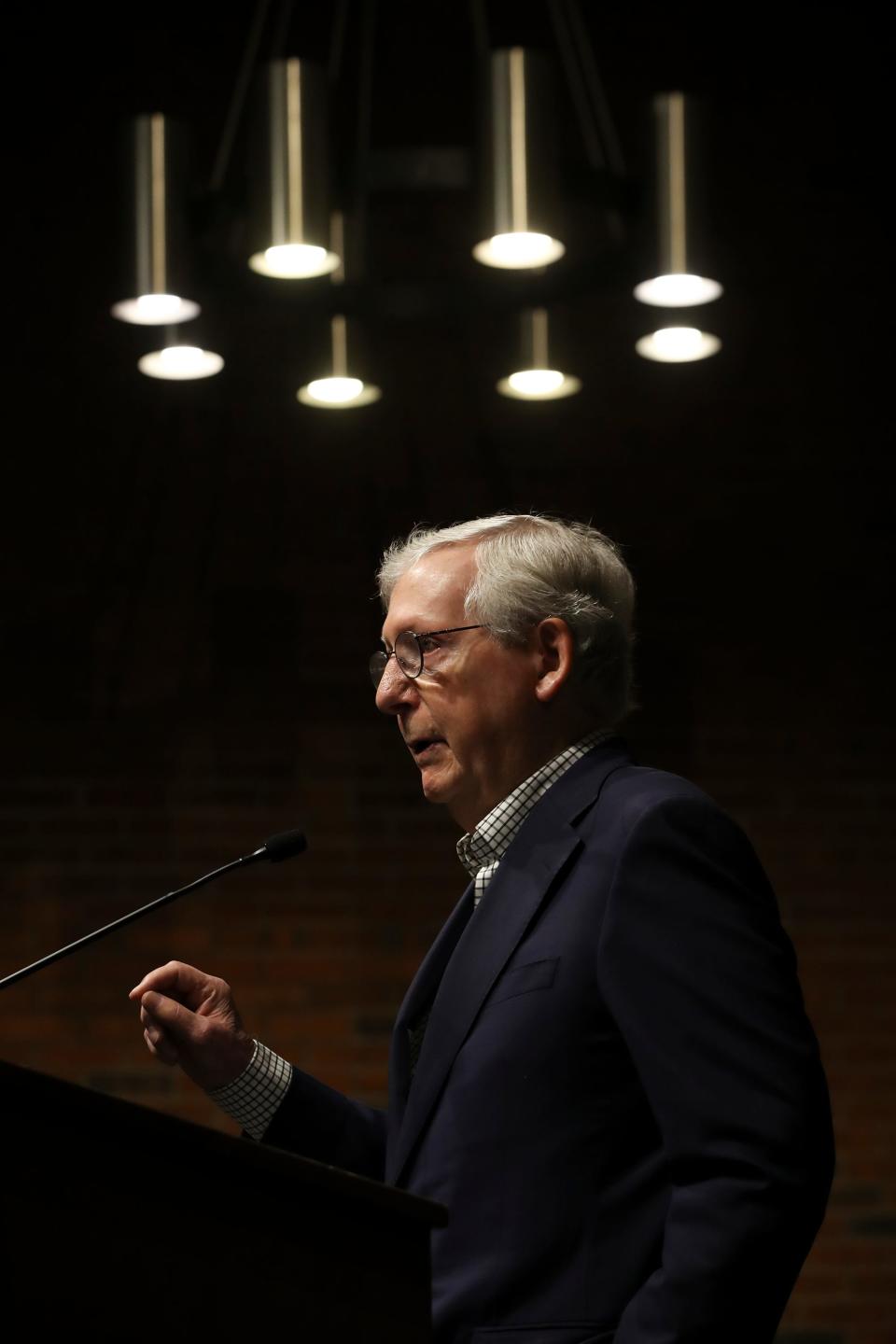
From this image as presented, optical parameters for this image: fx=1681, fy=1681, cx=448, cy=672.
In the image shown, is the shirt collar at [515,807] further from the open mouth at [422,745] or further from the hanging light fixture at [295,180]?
the hanging light fixture at [295,180]

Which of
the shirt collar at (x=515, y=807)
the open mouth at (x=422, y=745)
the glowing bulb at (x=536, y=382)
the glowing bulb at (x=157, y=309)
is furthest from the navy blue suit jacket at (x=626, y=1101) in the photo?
the glowing bulb at (x=536, y=382)

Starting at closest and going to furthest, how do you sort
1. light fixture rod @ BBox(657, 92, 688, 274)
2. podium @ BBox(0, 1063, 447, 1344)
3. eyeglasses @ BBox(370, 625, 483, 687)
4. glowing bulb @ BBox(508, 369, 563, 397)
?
podium @ BBox(0, 1063, 447, 1344), eyeglasses @ BBox(370, 625, 483, 687), light fixture rod @ BBox(657, 92, 688, 274), glowing bulb @ BBox(508, 369, 563, 397)

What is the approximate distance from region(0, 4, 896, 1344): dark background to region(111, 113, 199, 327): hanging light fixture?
1489 millimetres

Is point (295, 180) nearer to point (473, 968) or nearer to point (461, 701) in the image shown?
point (461, 701)

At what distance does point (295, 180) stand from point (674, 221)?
21.5 inches

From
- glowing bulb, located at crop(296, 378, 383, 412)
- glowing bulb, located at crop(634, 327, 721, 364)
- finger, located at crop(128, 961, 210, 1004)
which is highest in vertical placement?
glowing bulb, located at crop(296, 378, 383, 412)

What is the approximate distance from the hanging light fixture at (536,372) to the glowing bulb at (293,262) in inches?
31.4

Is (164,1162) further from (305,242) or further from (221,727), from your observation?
(221,727)

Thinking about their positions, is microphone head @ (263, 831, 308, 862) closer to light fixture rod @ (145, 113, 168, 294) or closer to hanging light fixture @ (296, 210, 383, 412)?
light fixture rod @ (145, 113, 168, 294)

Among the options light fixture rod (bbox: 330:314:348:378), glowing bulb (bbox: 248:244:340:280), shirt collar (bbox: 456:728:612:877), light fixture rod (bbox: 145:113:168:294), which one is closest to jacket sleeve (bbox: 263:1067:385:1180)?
shirt collar (bbox: 456:728:612:877)

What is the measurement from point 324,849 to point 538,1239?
2.68 metres

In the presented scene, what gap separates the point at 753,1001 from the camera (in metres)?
1.45

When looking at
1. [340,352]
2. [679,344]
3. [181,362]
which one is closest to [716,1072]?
[679,344]

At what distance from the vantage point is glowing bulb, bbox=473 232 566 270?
2273mm
